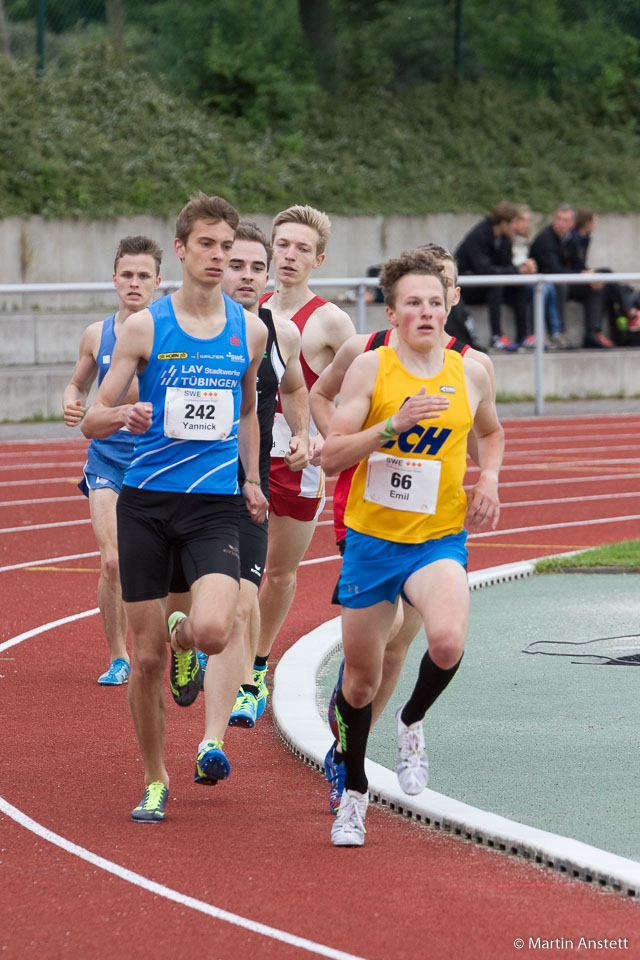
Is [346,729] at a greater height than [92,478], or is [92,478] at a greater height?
[92,478]

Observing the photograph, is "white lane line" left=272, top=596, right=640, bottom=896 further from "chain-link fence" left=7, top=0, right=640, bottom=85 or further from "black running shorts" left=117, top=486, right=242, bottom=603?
"chain-link fence" left=7, top=0, right=640, bottom=85

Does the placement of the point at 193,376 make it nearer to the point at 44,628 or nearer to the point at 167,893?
the point at 167,893

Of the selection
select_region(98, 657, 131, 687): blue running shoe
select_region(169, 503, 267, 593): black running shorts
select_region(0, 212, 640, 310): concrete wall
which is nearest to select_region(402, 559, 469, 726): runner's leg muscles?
select_region(169, 503, 267, 593): black running shorts

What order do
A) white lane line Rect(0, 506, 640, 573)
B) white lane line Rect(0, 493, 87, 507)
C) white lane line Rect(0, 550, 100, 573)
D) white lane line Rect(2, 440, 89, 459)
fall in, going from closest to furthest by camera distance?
white lane line Rect(0, 550, 100, 573)
white lane line Rect(0, 506, 640, 573)
white lane line Rect(0, 493, 87, 507)
white lane line Rect(2, 440, 89, 459)

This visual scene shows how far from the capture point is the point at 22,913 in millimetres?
4785

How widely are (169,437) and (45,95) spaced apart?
2230 centimetres

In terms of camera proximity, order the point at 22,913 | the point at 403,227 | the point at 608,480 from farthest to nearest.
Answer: the point at 403,227 → the point at 608,480 → the point at 22,913

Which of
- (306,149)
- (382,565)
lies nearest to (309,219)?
(382,565)

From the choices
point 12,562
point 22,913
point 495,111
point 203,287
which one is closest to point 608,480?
point 12,562

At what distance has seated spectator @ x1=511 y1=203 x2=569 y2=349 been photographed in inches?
837

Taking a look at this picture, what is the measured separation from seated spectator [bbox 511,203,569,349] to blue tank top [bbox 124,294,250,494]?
15852 millimetres

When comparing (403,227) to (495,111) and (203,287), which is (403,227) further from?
(203,287)

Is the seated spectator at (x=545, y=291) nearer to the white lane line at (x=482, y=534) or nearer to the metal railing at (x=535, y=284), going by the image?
the metal railing at (x=535, y=284)

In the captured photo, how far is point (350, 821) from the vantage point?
546cm
